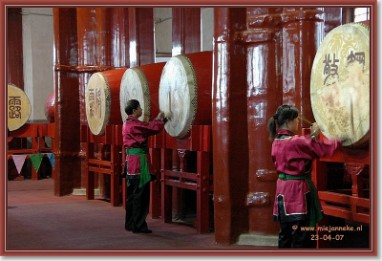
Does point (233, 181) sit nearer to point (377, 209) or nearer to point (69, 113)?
point (377, 209)

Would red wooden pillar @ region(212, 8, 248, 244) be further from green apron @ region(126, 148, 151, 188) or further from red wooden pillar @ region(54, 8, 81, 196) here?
red wooden pillar @ region(54, 8, 81, 196)

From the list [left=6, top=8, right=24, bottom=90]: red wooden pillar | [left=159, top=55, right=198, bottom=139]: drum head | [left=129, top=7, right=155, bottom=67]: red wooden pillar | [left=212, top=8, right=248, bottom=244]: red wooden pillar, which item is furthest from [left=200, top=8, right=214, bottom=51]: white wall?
[left=212, top=8, right=248, bottom=244]: red wooden pillar

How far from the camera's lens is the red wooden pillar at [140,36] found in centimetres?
769

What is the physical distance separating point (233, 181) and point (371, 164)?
1.26 metres

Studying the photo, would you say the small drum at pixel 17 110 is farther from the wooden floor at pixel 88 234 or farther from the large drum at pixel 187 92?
the large drum at pixel 187 92

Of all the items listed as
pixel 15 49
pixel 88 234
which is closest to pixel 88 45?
pixel 88 234

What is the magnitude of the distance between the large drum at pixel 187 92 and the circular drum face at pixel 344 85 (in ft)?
4.86

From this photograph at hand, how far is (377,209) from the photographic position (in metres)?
3.49

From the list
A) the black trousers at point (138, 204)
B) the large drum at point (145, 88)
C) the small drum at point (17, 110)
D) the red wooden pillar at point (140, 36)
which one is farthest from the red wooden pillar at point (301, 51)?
the small drum at point (17, 110)

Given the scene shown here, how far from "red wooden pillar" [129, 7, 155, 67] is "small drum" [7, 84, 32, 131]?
125 inches

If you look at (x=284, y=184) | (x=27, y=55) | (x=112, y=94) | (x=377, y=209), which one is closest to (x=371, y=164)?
(x=377, y=209)

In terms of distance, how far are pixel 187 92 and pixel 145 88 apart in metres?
A: 0.95

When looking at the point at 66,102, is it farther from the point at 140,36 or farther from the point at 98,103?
the point at 140,36

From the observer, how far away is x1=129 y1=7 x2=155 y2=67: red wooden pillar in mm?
7691
